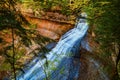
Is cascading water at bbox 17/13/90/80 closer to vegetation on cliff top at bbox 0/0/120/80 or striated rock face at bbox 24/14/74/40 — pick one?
striated rock face at bbox 24/14/74/40

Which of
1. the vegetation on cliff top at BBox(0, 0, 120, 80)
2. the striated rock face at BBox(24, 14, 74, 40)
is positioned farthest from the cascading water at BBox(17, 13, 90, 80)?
the vegetation on cliff top at BBox(0, 0, 120, 80)

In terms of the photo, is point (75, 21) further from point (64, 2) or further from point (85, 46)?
point (85, 46)

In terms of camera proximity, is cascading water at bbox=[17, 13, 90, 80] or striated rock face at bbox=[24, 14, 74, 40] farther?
striated rock face at bbox=[24, 14, 74, 40]

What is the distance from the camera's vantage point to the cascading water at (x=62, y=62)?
8719 mm

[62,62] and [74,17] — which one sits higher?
[74,17]

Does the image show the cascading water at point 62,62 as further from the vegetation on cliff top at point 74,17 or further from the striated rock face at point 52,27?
the vegetation on cliff top at point 74,17

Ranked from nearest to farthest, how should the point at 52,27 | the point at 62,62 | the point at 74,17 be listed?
1. the point at 62,62
2. the point at 52,27
3. the point at 74,17

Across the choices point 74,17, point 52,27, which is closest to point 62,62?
point 52,27

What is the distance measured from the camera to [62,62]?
10039mm

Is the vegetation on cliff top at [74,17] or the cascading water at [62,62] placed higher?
the vegetation on cliff top at [74,17]

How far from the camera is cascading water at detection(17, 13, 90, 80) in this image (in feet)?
28.6

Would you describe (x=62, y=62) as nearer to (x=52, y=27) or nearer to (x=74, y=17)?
(x=52, y=27)

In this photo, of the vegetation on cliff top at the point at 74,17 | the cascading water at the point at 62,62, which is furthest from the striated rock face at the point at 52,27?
the vegetation on cliff top at the point at 74,17

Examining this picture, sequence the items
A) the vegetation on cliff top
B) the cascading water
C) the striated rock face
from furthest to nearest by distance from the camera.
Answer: the striated rock face
the cascading water
the vegetation on cliff top
